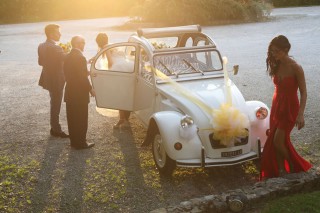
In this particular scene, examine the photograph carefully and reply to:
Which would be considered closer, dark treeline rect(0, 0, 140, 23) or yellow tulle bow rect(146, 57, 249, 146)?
yellow tulle bow rect(146, 57, 249, 146)

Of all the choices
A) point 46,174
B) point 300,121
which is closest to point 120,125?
point 46,174

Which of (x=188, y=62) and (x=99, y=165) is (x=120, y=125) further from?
(x=188, y=62)

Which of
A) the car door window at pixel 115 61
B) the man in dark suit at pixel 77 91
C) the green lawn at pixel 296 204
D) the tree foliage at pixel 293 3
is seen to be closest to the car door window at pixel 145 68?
the car door window at pixel 115 61

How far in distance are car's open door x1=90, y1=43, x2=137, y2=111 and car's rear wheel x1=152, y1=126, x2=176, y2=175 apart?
1745 mm

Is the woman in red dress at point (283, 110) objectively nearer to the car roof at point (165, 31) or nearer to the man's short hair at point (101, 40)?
the car roof at point (165, 31)

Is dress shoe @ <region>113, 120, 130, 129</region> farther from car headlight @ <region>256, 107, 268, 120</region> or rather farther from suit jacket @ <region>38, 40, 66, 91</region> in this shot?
car headlight @ <region>256, 107, 268, 120</region>

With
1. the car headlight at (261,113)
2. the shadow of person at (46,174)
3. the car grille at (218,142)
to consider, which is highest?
the car headlight at (261,113)

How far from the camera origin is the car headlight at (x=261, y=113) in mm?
6074

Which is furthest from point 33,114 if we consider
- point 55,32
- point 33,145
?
point 55,32

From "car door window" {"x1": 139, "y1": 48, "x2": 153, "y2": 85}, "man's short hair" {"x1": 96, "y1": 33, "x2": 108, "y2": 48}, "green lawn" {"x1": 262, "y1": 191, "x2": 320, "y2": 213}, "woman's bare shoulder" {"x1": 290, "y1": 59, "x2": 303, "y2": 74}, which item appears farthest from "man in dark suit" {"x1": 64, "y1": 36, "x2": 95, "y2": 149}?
"green lawn" {"x1": 262, "y1": 191, "x2": 320, "y2": 213}

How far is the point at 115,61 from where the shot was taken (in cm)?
835

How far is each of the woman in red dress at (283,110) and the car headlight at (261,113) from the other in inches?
29.0

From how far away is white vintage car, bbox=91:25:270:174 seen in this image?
5707 mm

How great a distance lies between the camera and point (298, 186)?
4918 millimetres
